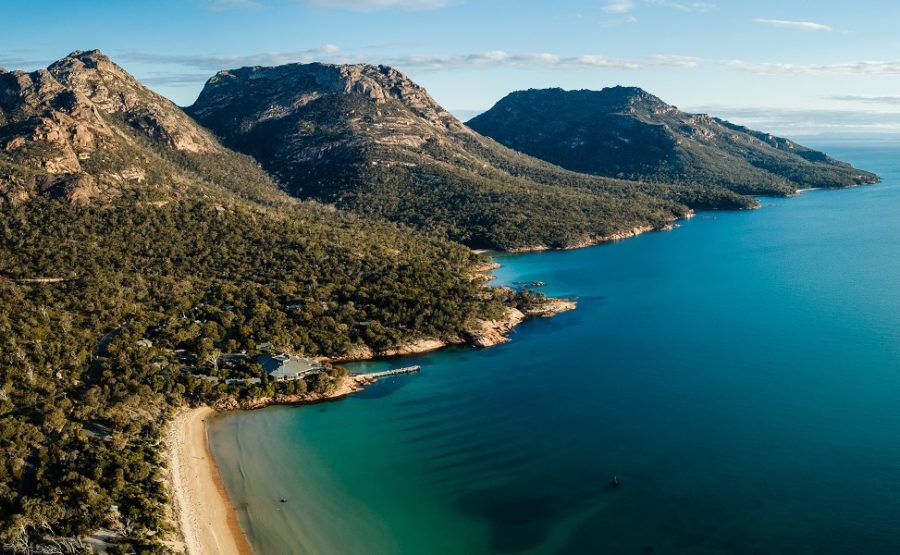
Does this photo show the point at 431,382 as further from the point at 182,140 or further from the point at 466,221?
the point at 182,140

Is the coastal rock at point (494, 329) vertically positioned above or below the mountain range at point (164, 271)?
below

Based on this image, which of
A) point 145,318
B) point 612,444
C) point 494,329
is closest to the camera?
point 612,444

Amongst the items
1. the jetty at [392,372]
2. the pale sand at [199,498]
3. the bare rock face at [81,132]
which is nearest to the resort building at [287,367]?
the jetty at [392,372]

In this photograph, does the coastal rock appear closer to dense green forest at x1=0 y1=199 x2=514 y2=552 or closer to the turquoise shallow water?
the turquoise shallow water

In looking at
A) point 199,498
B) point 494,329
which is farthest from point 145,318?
point 494,329

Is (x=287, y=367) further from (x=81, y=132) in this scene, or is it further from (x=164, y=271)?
(x=81, y=132)

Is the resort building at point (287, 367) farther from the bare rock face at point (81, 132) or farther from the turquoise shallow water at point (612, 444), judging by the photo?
the bare rock face at point (81, 132)
